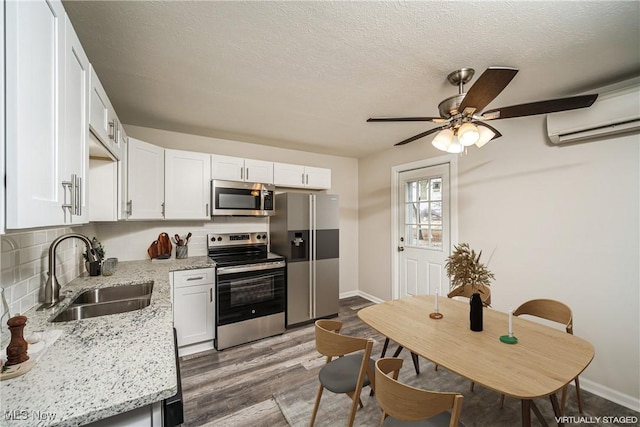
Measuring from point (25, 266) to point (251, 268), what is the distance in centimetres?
173

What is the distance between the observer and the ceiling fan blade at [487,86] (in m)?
1.17

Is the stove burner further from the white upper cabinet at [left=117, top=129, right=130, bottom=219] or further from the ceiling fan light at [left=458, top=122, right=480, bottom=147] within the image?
the ceiling fan light at [left=458, top=122, right=480, bottom=147]

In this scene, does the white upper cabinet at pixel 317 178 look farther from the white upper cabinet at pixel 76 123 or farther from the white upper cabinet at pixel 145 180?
the white upper cabinet at pixel 76 123

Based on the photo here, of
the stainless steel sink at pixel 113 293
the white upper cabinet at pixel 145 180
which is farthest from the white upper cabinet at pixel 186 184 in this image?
the stainless steel sink at pixel 113 293

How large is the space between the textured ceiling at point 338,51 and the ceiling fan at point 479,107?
0.30 m

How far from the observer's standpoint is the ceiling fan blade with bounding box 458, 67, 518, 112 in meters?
1.17

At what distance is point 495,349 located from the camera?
1402mm

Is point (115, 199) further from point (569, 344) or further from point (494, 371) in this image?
point (569, 344)

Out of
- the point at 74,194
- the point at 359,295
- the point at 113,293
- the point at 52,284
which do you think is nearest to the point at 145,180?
the point at 113,293

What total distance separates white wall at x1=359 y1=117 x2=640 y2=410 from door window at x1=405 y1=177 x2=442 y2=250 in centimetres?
32

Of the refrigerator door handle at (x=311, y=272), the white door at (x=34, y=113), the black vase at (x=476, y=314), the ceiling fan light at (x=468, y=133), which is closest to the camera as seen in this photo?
the white door at (x=34, y=113)

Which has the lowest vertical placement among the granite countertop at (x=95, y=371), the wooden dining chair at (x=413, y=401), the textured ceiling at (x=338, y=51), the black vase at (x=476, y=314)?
the wooden dining chair at (x=413, y=401)

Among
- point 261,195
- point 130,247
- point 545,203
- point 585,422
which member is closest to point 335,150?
point 261,195

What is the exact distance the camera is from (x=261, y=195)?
10.6ft
